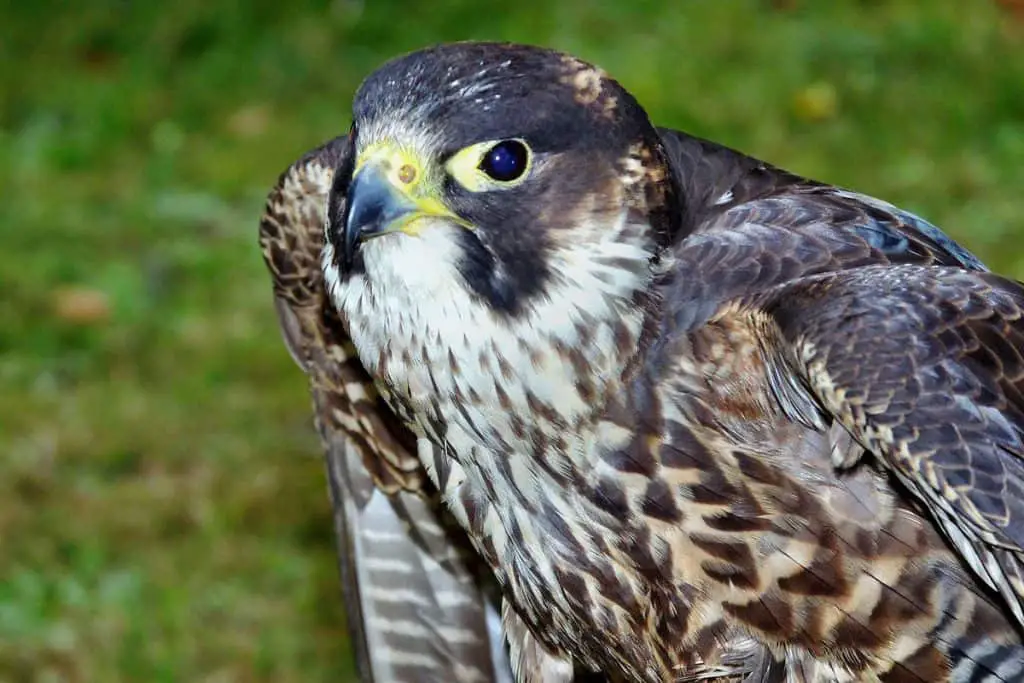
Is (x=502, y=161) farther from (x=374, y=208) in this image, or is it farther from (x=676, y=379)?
(x=676, y=379)

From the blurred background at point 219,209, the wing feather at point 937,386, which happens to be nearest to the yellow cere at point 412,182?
the wing feather at point 937,386

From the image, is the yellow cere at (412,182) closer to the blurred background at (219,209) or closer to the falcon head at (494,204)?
the falcon head at (494,204)

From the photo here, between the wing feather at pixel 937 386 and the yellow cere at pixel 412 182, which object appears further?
the yellow cere at pixel 412 182

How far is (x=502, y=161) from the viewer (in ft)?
8.55

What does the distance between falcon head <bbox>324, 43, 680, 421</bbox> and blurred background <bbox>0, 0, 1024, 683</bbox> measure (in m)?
2.44

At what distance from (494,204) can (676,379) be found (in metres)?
0.47

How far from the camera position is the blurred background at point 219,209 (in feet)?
16.8

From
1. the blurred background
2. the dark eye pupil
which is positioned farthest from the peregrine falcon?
the blurred background

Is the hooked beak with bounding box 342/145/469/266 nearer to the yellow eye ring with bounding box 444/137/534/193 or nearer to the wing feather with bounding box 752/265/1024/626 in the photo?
the yellow eye ring with bounding box 444/137/534/193

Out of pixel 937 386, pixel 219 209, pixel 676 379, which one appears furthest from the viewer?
pixel 219 209

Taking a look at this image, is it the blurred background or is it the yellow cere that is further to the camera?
the blurred background

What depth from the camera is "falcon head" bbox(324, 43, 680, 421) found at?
257 centimetres

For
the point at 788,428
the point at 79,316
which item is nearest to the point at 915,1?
the point at 79,316

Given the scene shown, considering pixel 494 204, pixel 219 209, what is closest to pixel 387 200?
pixel 494 204
